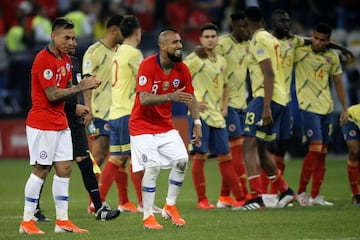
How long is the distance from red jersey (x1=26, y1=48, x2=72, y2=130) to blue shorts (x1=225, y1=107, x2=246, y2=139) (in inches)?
178

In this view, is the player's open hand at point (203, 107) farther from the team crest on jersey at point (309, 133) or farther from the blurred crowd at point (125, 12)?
the blurred crowd at point (125, 12)

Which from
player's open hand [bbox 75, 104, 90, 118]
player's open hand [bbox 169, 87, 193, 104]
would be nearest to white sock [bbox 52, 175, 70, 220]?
player's open hand [bbox 75, 104, 90, 118]

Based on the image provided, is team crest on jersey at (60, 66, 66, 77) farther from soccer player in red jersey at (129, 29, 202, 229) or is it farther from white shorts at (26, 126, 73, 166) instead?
soccer player in red jersey at (129, 29, 202, 229)

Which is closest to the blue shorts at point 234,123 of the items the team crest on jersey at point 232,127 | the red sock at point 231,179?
the team crest on jersey at point 232,127

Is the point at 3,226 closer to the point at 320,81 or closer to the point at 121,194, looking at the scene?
the point at 121,194

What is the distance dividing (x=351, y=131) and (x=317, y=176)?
85 cm

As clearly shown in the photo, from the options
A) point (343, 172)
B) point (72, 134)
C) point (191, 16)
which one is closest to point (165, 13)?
point (191, 16)

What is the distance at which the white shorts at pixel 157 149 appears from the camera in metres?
12.4

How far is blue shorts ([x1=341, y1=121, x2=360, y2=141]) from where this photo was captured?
607 inches

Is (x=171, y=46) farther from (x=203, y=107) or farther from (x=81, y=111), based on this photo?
(x=203, y=107)

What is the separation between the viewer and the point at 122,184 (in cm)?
1520

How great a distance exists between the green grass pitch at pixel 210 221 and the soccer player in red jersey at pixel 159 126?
0.44 m

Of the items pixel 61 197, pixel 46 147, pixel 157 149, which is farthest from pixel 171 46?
pixel 61 197

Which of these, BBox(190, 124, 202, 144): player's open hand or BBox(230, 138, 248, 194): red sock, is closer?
BBox(190, 124, 202, 144): player's open hand
